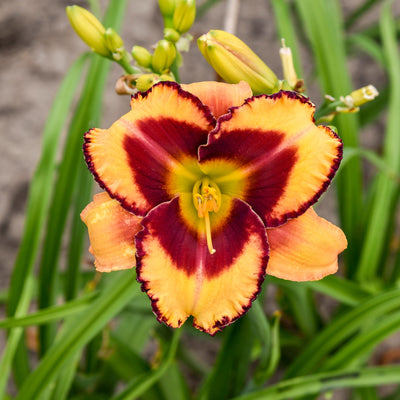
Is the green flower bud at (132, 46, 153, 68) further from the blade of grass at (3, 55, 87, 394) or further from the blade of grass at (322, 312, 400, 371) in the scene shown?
the blade of grass at (322, 312, 400, 371)

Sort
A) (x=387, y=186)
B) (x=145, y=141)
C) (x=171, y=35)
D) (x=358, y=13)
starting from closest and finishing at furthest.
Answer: (x=145, y=141) → (x=171, y=35) → (x=387, y=186) → (x=358, y=13)

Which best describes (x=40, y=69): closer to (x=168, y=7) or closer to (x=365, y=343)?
(x=168, y=7)

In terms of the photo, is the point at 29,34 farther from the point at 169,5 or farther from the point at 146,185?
the point at 146,185

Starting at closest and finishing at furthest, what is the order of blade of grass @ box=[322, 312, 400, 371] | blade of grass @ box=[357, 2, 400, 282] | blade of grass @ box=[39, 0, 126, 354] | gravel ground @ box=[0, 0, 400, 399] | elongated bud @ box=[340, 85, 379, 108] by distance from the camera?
1. elongated bud @ box=[340, 85, 379, 108]
2. blade of grass @ box=[322, 312, 400, 371]
3. blade of grass @ box=[39, 0, 126, 354]
4. blade of grass @ box=[357, 2, 400, 282]
5. gravel ground @ box=[0, 0, 400, 399]

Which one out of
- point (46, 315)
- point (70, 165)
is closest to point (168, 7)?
point (70, 165)

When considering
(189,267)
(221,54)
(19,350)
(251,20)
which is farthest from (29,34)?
(189,267)

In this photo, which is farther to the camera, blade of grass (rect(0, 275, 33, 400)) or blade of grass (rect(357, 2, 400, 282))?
blade of grass (rect(357, 2, 400, 282))

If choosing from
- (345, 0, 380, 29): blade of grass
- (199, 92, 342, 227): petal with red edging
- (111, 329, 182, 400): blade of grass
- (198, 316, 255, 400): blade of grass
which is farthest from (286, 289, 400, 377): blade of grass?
(345, 0, 380, 29): blade of grass
